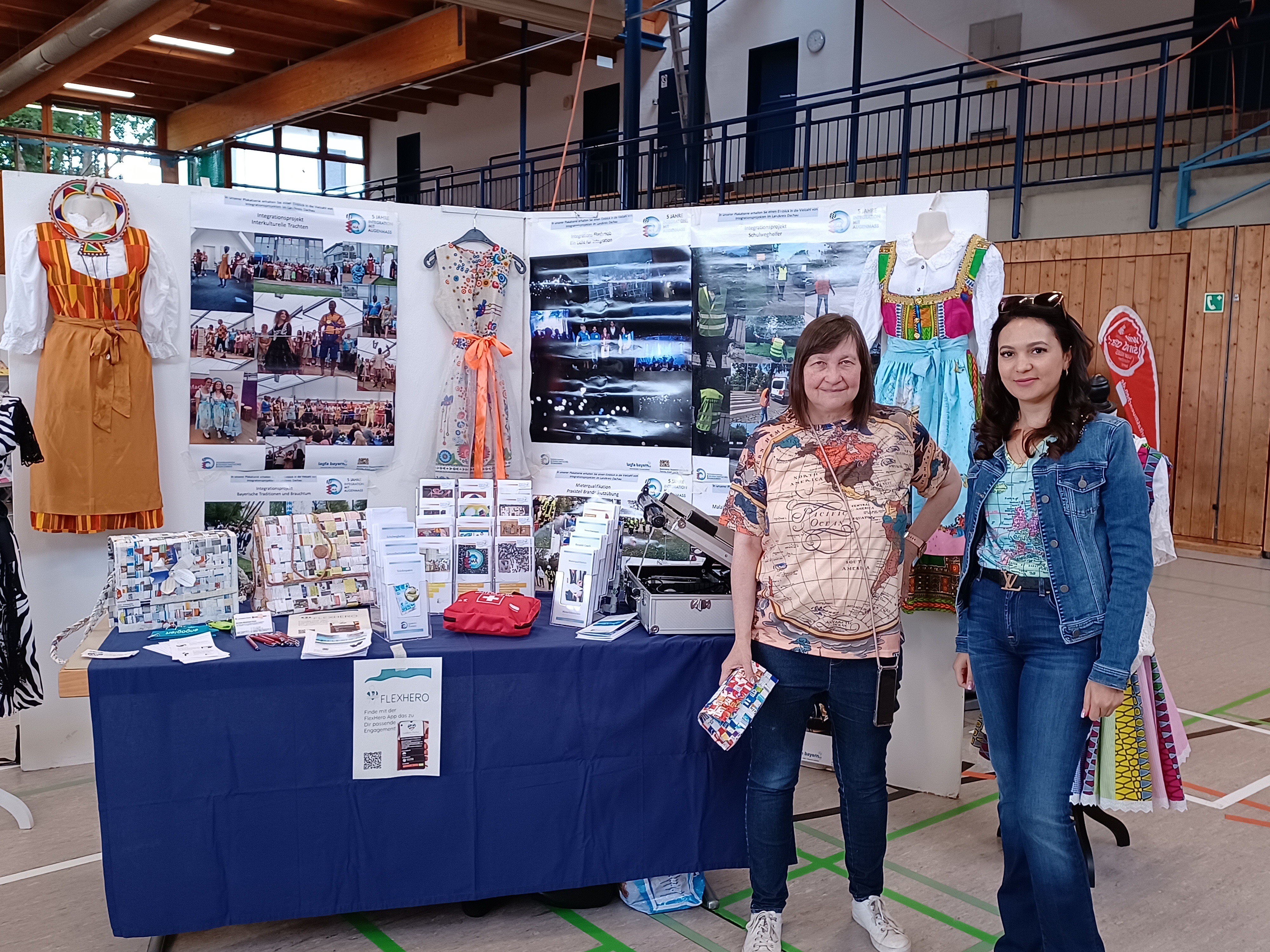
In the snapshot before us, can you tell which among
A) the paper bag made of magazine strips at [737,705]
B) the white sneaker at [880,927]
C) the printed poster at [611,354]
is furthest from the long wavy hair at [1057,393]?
the printed poster at [611,354]

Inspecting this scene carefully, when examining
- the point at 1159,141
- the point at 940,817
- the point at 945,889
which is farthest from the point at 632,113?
the point at 945,889

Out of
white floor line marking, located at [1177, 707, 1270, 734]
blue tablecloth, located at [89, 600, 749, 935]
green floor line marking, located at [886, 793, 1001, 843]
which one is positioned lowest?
green floor line marking, located at [886, 793, 1001, 843]

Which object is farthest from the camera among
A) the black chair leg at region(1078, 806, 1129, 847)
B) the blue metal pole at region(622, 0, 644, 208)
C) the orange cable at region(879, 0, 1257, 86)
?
the blue metal pole at region(622, 0, 644, 208)

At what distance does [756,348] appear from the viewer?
3604mm

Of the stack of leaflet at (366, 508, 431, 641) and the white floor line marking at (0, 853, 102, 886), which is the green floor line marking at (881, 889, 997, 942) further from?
the white floor line marking at (0, 853, 102, 886)

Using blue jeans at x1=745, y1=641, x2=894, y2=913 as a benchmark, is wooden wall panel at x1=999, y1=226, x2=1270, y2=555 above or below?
above

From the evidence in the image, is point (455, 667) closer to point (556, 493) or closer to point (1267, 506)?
point (556, 493)

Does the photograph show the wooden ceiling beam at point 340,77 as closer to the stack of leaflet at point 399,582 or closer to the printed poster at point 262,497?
the printed poster at point 262,497

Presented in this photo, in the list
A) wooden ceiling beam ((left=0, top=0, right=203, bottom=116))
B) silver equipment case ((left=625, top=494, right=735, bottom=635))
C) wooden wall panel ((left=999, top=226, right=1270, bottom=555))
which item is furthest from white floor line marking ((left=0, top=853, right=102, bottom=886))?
wooden wall panel ((left=999, top=226, right=1270, bottom=555))

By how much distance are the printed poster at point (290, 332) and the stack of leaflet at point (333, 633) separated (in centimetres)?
123

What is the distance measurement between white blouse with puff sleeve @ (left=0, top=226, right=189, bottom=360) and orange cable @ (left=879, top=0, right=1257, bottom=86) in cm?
545

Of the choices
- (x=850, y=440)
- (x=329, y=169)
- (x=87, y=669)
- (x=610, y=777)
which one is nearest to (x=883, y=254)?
(x=850, y=440)

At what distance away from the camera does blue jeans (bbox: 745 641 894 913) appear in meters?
2.23

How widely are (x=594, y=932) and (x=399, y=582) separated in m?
0.99
